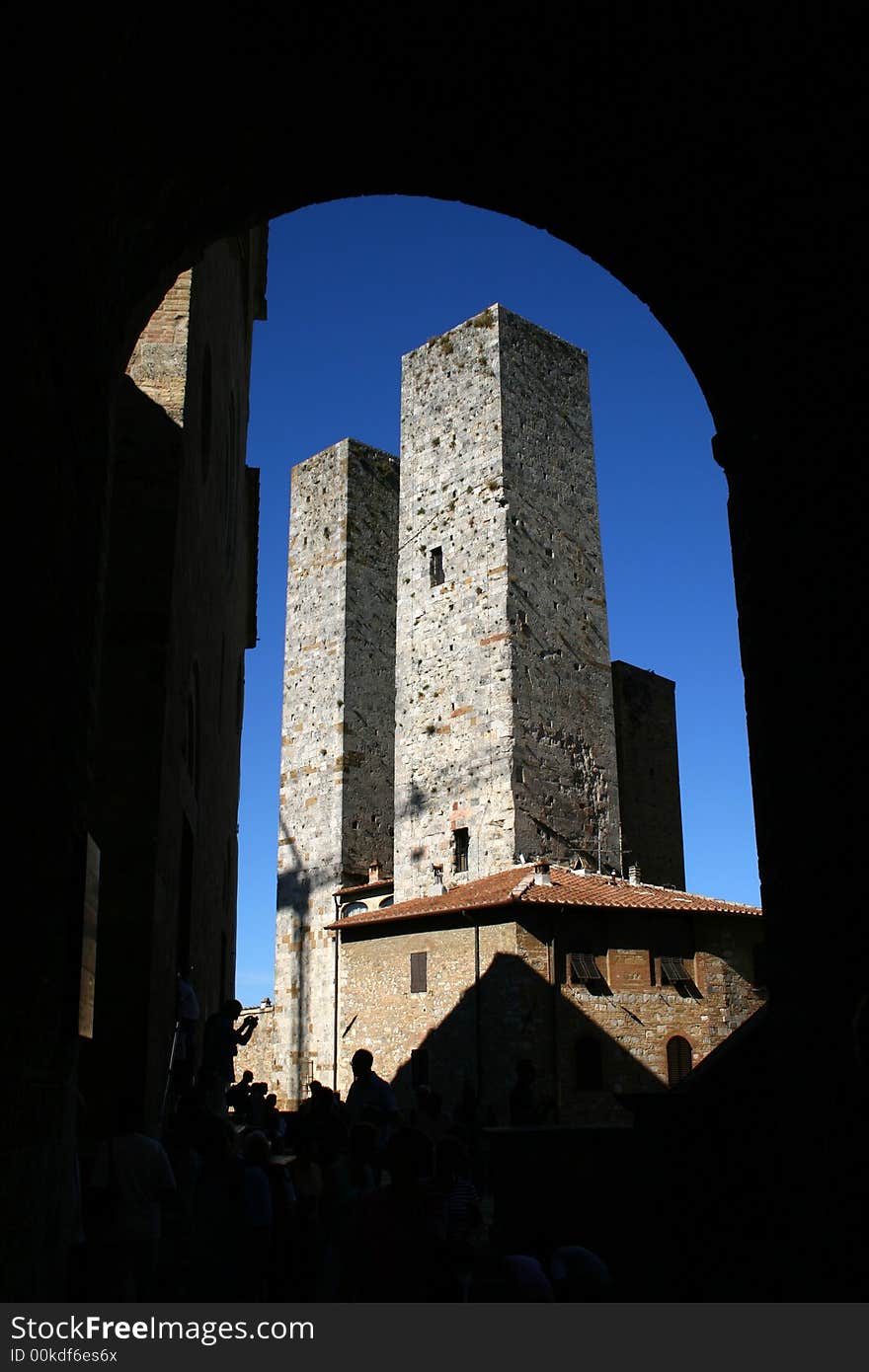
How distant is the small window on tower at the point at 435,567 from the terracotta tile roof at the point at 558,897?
5764 millimetres

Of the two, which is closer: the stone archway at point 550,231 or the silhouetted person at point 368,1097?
the stone archway at point 550,231

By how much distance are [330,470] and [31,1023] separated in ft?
78.2

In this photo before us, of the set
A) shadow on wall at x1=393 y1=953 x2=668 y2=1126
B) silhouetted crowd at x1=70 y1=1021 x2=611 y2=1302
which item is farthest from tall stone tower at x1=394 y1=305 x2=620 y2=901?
silhouetted crowd at x1=70 y1=1021 x2=611 y2=1302

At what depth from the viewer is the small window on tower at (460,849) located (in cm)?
1905

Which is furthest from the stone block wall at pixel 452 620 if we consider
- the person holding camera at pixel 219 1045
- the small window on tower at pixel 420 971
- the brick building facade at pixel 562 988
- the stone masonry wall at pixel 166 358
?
the stone masonry wall at pixel 166 358

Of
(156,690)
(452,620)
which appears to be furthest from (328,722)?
(156,690)

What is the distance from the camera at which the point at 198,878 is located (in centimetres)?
1058

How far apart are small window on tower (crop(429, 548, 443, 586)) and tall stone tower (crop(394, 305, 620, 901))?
4 centimetres

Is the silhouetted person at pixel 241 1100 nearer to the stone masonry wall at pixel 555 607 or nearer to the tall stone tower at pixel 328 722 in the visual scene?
the stone masonry wall at pixel 555 607

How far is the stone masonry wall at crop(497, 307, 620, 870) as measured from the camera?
1900 cm

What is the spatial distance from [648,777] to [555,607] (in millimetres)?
5500

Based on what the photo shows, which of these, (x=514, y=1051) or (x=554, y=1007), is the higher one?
(x=554, y=1007)

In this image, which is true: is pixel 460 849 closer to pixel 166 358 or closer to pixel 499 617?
pixel 499 617

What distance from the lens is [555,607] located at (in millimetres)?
20219
